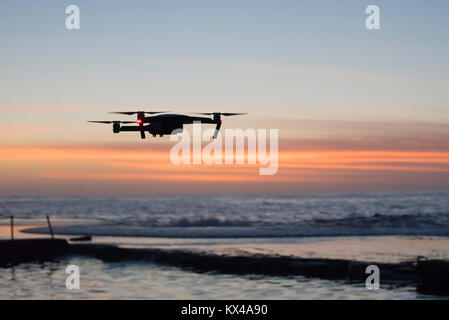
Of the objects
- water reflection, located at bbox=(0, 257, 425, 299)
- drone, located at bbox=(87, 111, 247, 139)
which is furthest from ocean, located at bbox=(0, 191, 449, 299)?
drone, located at bbox=(87, 111, 247, 139)

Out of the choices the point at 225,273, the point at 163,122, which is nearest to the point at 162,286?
the point at 225,273

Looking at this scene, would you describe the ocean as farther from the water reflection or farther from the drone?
the drone

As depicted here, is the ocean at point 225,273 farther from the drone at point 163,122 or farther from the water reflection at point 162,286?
the drone at point 163,122

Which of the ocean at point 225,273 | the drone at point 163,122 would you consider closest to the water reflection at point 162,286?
the ocean at point 225,273

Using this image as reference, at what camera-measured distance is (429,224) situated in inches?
2992

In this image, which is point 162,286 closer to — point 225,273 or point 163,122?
point 225,273

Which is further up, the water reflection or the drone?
the drone

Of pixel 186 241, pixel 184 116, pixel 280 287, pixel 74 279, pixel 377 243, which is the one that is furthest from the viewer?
pixel 186 241

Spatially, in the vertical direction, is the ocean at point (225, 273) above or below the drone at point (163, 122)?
below

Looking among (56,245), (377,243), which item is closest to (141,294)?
(56,245)

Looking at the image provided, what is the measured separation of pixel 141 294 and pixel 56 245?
19639 millimetres
